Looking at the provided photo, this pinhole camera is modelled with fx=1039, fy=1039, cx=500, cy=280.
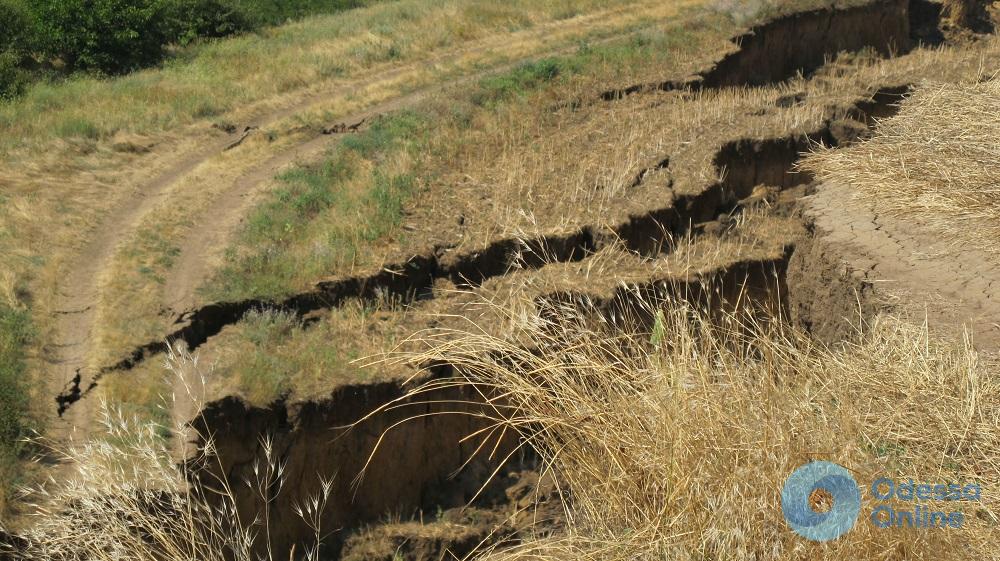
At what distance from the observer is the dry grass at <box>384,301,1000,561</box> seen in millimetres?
4980

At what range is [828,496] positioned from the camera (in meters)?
5.04

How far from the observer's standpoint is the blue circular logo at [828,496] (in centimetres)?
495

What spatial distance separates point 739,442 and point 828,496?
509 mm

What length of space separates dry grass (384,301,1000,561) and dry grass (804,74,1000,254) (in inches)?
173

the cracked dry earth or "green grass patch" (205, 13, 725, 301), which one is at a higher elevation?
"green grass patch" (205, 13, 725, 301)

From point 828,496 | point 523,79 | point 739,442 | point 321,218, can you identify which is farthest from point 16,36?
point 828,496

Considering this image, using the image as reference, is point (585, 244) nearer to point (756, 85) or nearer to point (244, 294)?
point (244, 294)

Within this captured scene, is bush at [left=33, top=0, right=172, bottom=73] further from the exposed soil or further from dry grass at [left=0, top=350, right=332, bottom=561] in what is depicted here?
dry grass at [left=0, top=350, right=332, bottom=561]

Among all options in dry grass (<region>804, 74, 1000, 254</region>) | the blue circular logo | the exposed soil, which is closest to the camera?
the blue circular logo

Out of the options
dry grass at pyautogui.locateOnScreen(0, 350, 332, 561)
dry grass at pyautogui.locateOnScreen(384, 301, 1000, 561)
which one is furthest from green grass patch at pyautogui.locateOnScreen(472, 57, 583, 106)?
dry grass at pyautogui.locateOnScreen(384, 301, 1000, 561)

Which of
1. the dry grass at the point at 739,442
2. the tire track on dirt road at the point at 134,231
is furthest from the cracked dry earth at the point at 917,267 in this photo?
Result: the tire track on dirt road at the point at 134,231

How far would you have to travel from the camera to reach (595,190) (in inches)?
458

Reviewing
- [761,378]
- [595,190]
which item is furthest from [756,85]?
[761,378]

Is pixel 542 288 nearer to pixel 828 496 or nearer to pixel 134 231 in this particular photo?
pixel 134 231
